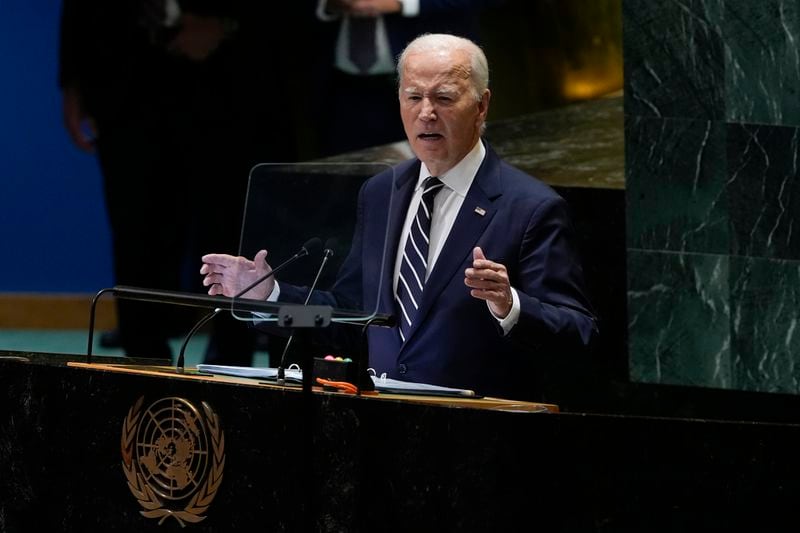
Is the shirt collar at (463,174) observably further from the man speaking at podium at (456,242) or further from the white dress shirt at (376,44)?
the white dress shirt at (376,44)

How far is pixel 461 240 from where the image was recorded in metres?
4.20

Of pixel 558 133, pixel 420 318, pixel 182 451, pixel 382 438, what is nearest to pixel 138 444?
pixel 182 451

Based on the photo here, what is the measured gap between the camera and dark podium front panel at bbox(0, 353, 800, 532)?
10.3ft

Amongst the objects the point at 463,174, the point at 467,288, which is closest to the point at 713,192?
the point at 463,174

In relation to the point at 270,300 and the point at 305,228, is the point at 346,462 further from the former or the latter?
the point at 305,228

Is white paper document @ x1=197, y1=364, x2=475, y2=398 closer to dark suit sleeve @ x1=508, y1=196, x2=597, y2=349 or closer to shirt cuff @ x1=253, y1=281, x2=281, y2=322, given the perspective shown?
shirt cuff @ x1=253, y1=281, x2=281, y2=322

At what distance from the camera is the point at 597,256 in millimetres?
5828

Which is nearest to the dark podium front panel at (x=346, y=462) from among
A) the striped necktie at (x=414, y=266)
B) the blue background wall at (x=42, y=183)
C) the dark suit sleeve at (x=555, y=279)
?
the dark suit sleeve at (x=555, y=279)

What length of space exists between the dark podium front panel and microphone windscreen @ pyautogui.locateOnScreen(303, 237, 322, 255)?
428 millimetres

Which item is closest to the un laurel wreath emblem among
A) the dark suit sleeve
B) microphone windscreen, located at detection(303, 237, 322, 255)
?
microphone windscreen, located at detection(303, 237, 322, 255)

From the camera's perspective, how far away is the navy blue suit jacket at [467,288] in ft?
13.5

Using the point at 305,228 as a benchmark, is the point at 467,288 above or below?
below

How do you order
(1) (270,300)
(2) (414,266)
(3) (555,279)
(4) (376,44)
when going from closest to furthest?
(1) (270,300) < (3) (555,279) < (2) (414,266) < (4) (376,44)

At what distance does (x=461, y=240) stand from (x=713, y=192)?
1627 mm
